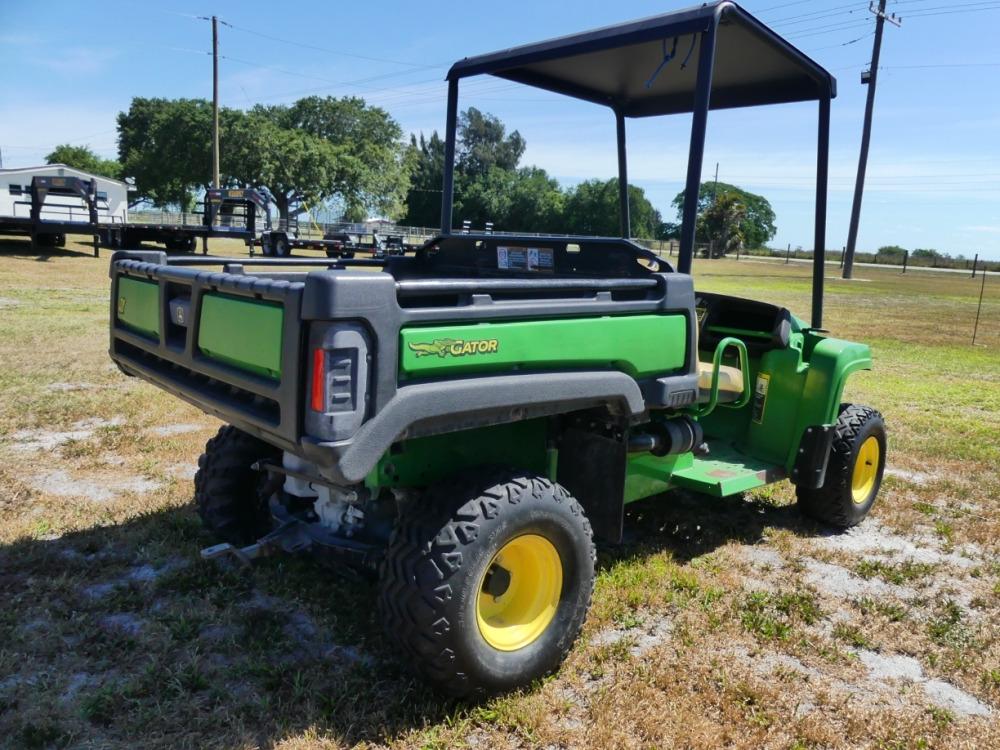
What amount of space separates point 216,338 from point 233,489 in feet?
4.42

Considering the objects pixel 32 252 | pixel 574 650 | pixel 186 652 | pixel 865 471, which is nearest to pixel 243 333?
pixel 186 652

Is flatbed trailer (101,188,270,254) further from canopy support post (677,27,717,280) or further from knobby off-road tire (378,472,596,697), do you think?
knobby off-road tire (378,472,596,697)

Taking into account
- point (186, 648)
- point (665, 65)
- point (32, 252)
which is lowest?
point (186, 648)

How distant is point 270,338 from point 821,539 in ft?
11.1

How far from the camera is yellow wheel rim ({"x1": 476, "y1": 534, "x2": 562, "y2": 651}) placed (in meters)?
2.82

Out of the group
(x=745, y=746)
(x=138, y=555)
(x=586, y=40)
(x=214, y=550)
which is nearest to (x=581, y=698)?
(x=745, y=746)

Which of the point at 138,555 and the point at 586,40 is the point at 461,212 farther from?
the point at 138,555

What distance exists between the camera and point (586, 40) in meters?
3.45

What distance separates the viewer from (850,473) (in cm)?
441

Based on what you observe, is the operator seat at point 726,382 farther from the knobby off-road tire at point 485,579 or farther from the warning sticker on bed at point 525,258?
the knobby off-road tire at point 485,579

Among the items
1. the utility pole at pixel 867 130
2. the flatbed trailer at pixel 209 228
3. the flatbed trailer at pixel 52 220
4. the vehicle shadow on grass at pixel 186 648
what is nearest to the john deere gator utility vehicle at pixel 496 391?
the vehicle shadow on grass at pixel 186 648

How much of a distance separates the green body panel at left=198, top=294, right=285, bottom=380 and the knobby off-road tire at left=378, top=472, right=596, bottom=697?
2.35 ft

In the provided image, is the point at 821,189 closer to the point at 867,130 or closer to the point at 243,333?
the point at 243,333

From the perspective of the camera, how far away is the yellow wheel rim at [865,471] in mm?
4621
